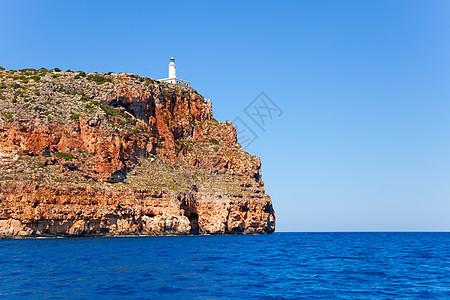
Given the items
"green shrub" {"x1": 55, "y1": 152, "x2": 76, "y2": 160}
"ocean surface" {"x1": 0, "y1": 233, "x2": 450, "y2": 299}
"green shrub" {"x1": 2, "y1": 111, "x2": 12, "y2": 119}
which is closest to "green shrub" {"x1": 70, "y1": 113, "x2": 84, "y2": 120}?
"green shrub" {"x1": 55, "y1": 152, "x2": 76, "y2": 160}

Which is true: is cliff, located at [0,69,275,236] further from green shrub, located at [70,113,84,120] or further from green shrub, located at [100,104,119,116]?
green shrub, located at [70,113,84,120]

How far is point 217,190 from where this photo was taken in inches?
3927

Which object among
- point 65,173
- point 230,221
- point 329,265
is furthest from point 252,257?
point 230,221


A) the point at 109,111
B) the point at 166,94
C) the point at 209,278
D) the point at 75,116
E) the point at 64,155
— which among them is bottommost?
the point at 209,278

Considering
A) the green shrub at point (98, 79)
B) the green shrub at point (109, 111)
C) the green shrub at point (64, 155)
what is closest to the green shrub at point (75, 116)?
the green shrub at point (109, 111)

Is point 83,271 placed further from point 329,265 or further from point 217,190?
point 217,190

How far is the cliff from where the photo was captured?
76.2 meters

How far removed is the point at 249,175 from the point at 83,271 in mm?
79161

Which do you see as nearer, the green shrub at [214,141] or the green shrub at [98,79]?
the green shrub at [98,79]

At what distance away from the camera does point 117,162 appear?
8819 centimetres

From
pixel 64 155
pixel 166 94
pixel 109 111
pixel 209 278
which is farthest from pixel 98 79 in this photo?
pixel 209 278

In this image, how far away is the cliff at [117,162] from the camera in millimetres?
76250

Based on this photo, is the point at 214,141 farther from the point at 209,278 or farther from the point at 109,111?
the point at 209,278

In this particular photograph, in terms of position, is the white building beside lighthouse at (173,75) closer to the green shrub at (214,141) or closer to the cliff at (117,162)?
the cliff at (117,162)
